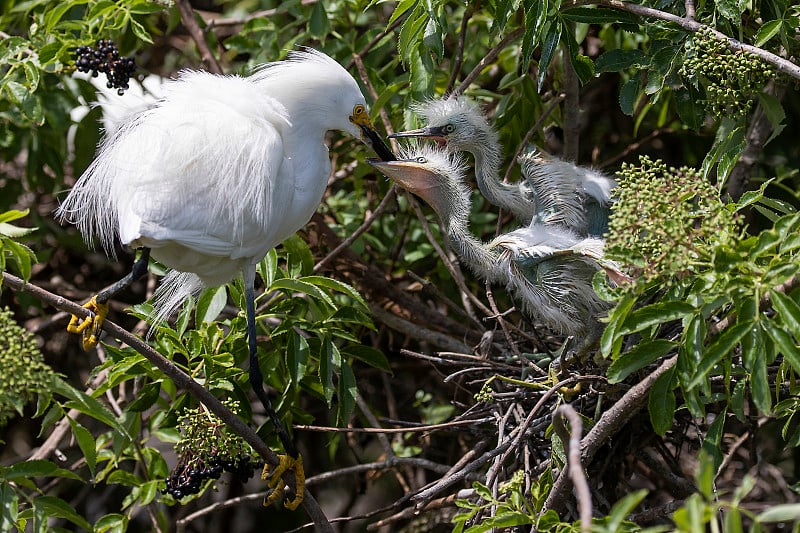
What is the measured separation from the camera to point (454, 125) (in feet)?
8.67

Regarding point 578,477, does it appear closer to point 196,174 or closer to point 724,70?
point 724,70

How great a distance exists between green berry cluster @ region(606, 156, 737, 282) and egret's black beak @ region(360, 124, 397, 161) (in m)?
1.07

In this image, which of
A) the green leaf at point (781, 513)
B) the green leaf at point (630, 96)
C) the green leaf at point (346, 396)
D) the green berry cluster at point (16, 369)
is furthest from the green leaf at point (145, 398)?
the green leaf at point (781, 513)

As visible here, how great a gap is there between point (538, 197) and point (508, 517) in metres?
1.04

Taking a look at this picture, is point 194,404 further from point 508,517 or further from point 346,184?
point 346,184

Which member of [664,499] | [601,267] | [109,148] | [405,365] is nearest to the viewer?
[601,267]

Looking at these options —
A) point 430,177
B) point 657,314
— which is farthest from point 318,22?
point 657,314

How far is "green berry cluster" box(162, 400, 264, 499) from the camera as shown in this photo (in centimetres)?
210

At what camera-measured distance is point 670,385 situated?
68.2 inches

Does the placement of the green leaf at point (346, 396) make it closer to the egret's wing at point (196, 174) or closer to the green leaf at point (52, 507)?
the egret's wing at point (196, 174)

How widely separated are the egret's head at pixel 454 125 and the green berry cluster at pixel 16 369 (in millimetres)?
1284

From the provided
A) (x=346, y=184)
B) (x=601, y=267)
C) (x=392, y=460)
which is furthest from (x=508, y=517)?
(x=346, y=184)

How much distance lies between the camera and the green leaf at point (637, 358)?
167cm

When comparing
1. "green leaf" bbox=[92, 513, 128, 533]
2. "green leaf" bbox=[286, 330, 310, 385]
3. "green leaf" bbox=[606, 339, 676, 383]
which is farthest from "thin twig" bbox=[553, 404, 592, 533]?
"green leaf" bbox=[92, 513, 128, 533]
